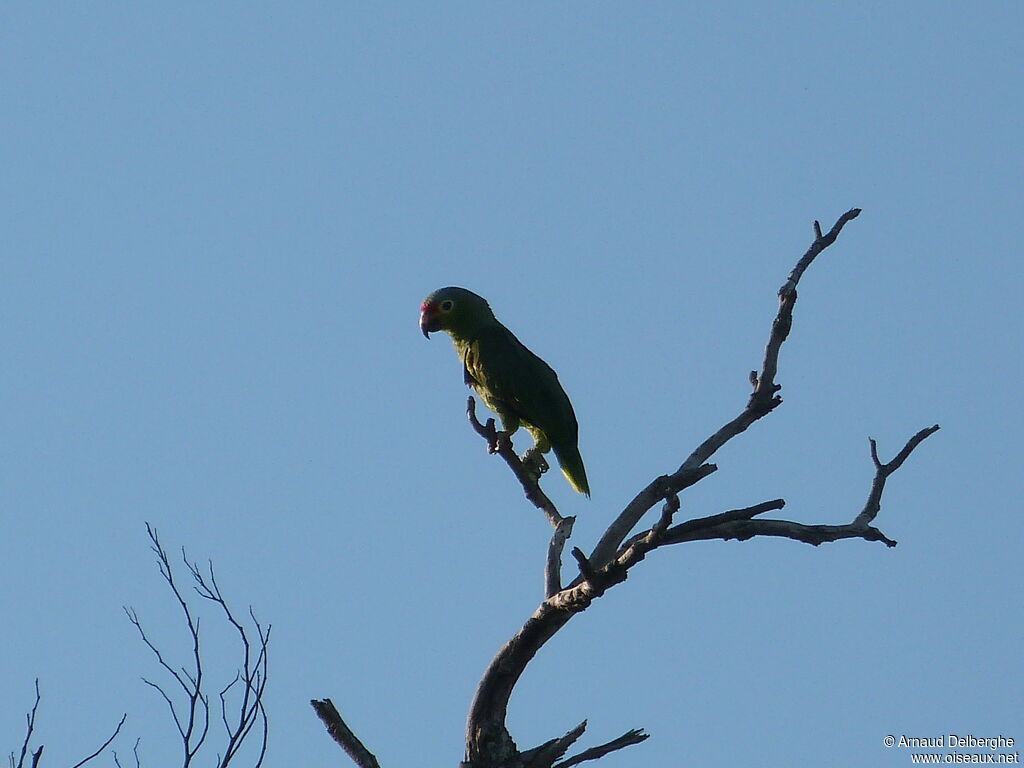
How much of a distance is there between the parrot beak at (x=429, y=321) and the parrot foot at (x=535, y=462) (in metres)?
1.38

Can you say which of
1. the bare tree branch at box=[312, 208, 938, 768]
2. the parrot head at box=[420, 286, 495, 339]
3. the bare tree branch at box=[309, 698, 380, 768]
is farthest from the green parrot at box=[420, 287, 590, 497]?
the bare tree branch at box=[309, 698, 380, 768]

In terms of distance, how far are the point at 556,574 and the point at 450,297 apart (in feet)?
13.7

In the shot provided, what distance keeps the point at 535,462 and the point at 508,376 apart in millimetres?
608

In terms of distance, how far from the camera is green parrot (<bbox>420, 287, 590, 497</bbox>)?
841 centimetres

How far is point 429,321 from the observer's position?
9477mm

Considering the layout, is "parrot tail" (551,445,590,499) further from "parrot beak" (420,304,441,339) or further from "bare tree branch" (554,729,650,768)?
"bare tree branch" (554,729,650,768)

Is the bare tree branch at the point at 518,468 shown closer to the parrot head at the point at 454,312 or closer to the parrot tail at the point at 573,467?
the parrot tail at the point at 573,467

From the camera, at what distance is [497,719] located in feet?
17.4

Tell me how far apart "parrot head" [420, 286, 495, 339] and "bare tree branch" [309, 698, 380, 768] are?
4503 mm

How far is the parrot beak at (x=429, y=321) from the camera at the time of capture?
373 inches

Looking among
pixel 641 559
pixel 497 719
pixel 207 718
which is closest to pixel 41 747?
pixel 207 718

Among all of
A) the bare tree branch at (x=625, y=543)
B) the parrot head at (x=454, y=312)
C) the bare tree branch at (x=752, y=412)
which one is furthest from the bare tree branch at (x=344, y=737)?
the parrot head at (x=454, y=312)

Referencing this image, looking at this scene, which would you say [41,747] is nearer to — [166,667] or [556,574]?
[166,667]

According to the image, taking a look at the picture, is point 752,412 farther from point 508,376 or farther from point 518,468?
point 508,376
